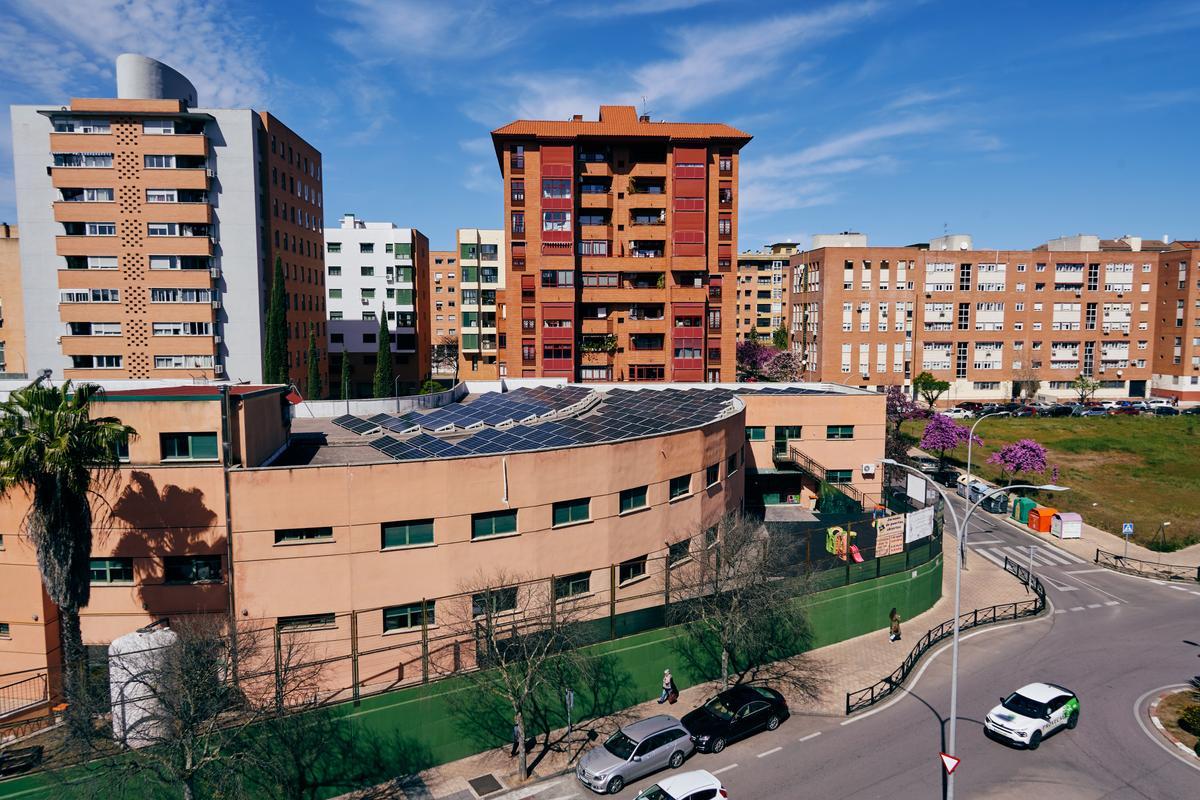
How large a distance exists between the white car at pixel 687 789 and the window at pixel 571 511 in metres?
10.1

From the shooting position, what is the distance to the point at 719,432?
35.9m

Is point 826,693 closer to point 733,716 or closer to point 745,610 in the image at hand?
point 745,610

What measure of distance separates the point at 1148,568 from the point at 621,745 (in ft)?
145

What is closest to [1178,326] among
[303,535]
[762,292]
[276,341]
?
[762,292]

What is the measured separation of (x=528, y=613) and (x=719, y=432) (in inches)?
552

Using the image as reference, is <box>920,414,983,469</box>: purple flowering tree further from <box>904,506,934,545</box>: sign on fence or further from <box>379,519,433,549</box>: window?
<box>379,519,433,549</box>: window

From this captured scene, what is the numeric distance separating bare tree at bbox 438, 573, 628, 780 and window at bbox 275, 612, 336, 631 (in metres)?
3.86

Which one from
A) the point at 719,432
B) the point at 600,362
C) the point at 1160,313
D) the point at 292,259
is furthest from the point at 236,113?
the point at 1160,313

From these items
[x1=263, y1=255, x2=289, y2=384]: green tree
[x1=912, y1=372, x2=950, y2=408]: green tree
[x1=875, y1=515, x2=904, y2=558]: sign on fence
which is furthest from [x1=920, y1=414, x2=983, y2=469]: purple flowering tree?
[x1=263, y1=255, x2=289, y2=384]: green tree

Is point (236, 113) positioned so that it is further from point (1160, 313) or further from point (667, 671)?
point (1160, 313)

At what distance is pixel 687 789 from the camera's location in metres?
21.7

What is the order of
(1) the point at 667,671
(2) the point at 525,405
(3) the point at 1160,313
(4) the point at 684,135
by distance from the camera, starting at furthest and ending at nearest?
1. (3) the point at 1160,313
2. (4) the point at 684,135
3. (2) the point at 525,405
4. (1) the point at 667,671

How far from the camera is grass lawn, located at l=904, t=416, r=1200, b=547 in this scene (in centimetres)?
6250

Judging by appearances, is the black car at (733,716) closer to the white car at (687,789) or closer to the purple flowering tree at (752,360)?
the white car at (687,789)
